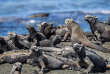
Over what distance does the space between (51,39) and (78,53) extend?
3303 millimetres

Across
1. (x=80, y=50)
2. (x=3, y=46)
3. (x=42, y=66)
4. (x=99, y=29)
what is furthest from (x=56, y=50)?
(x=99, y=29)

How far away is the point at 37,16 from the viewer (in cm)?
2678

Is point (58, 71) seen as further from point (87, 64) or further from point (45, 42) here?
point (45, 42)

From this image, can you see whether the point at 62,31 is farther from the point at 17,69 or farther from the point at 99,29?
the point at 17,69

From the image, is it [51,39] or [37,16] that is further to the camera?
[37,16]

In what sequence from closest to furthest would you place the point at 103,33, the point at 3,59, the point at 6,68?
Result: the point at 6,68
the point at 3,59
the point at 103,33

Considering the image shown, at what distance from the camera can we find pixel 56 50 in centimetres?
1049

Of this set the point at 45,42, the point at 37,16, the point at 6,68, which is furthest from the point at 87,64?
the point at 37,16

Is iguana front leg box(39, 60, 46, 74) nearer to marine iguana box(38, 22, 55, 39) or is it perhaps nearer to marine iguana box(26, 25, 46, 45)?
marine iguana box(26, 25, 46, 45)

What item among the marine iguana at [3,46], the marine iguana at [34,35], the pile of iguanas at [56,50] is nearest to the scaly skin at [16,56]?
the pile of iguanas at [56,50]

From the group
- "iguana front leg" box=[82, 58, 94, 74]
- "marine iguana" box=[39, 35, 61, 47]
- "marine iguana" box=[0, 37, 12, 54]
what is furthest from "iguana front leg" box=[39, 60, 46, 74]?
"marine iguana" box=[39, 35, 61, 47]

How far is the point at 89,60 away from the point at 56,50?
2.14 m

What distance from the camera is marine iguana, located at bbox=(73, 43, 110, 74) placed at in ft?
27.9

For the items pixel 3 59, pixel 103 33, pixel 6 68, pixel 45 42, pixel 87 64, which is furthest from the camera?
pixel 103 33
